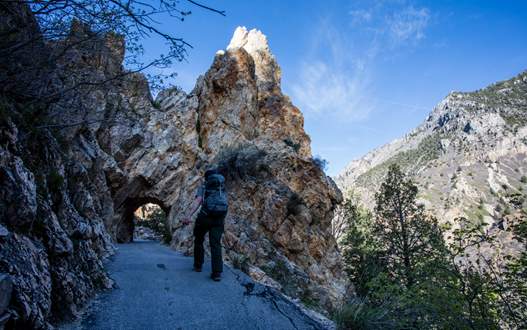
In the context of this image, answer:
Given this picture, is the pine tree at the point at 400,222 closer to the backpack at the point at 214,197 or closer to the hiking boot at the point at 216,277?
the hiking boot at the point at 216,277

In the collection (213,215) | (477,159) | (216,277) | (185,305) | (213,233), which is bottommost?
(185,305)

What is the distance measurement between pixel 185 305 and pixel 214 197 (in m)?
1.85

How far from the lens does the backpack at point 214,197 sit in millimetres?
5184

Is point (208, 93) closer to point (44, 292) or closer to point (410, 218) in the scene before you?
point (410, 218)

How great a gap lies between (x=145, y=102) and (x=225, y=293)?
19.8 m

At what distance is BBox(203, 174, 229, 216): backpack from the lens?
17.0ft

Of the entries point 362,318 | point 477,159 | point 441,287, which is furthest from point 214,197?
point 477,159

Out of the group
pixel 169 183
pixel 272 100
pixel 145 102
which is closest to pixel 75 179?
pixel 169 183

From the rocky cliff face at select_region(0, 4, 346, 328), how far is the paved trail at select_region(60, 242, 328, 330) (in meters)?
0.34

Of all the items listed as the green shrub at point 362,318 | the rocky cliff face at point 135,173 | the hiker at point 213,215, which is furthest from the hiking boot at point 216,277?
the green shrub at point 362,318

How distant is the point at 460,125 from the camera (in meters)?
135

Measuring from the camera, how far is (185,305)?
12.6ft

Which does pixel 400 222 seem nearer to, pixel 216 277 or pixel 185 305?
pixel 216 277

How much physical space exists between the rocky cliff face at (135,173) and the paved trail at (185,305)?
34 centimetres
